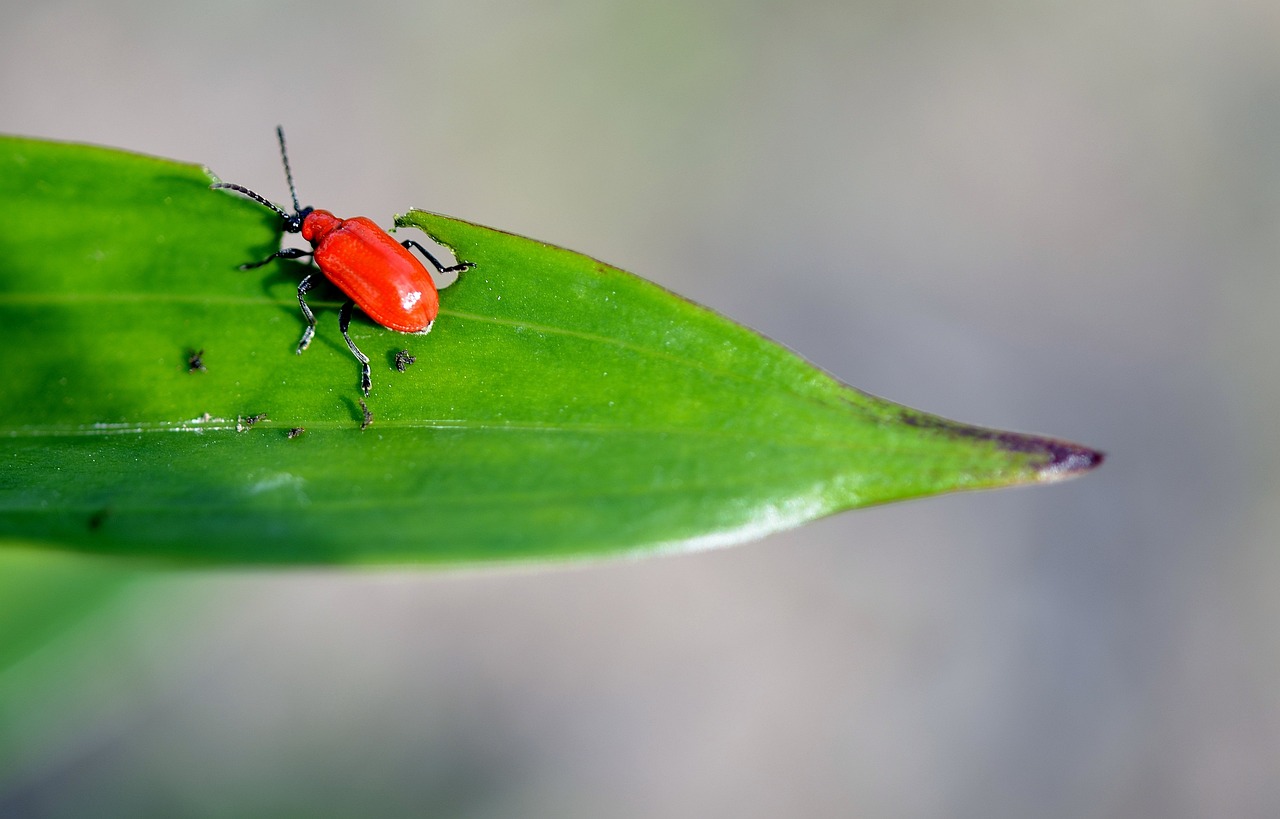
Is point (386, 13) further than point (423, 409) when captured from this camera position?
Yes

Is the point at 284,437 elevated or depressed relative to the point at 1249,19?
depressed

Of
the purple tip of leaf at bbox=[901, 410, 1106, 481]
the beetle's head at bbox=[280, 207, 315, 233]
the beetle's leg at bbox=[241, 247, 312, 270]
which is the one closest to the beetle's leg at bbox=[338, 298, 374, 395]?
the beetle's leg at bbox=[241, 247, 312, 270]

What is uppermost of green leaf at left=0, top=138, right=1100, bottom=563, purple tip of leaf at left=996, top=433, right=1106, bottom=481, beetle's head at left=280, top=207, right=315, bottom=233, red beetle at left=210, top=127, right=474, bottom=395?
beetle's head at left=280, top=207, right=315, bottom=233

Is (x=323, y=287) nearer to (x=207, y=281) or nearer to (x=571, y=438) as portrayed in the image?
(x=207, y=281)

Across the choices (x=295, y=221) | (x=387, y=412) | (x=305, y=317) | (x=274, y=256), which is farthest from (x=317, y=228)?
(x=387, y=412)

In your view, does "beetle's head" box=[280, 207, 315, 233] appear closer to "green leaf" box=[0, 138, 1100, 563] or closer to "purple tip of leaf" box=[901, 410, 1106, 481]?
"green leaf" box=[0, 138, 1100, 563]

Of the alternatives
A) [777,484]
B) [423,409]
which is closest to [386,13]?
[423,409]

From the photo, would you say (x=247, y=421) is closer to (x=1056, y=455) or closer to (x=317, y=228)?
(x=317, y=228)

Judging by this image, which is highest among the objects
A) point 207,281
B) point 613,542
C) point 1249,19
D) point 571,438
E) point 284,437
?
point 1249,19
